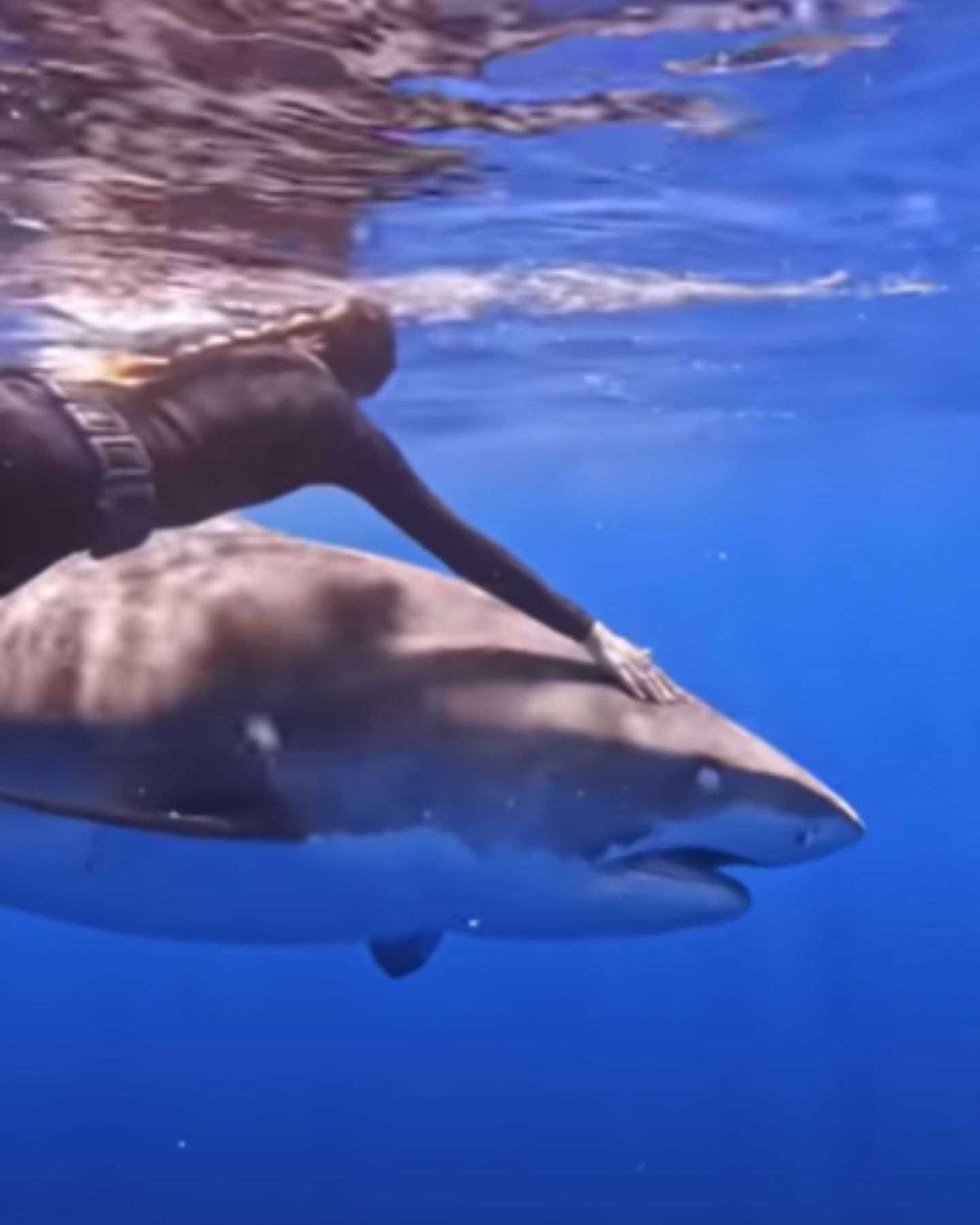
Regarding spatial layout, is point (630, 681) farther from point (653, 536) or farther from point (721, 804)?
point (653, 536)

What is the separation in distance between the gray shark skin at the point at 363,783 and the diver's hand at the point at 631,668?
0.21ft

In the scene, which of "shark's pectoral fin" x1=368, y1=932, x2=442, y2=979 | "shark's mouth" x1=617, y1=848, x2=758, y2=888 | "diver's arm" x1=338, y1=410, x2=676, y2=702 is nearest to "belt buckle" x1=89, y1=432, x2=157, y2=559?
"diver's arm" x1=338, y1=410, x2=676, y2=702

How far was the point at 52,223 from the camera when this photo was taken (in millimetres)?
10172

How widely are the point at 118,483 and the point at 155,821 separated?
1598mm

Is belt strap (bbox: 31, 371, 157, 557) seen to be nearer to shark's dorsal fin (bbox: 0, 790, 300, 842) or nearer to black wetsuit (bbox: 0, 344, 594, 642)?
black wetsuit (bbox: 0, 344, 594, 642)

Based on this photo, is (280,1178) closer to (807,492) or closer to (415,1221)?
(415,1221)

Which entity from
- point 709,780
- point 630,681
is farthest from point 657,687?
point 709,780

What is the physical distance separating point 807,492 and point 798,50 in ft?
84.4

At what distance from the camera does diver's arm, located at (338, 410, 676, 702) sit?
7691 mm

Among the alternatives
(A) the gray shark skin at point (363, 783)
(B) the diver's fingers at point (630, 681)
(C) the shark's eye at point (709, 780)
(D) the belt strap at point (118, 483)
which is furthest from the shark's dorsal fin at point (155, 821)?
(C) the shark's eye at point (709, 780)

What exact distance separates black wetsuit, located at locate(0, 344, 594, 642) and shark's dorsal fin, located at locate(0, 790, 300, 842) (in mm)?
1292

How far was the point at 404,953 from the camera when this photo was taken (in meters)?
8.38

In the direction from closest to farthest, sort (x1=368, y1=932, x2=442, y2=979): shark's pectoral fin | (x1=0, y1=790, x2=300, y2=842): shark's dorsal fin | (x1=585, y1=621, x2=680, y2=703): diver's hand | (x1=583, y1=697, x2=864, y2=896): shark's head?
(x1=0, y1=790, x2=300, y2=842): shark's dorsal fin, (x1=583, y1=697, x2=864, y2=896): shark's head, (x1=585, y1=621, x2=680, y2=703): diver's hand, (x1=368, y1=932, x2=442, y2=979): shark's pectoral fin

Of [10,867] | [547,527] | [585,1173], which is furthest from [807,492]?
[10,867]
